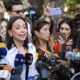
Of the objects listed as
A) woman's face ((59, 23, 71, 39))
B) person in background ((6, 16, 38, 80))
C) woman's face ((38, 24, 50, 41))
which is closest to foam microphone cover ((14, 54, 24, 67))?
person in background ((6, 16, 38, 80))

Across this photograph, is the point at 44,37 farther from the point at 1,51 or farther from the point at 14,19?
the point at 1,51

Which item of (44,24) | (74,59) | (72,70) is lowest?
(72,70)

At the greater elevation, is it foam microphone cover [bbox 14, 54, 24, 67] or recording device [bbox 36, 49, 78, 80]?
foam microphone cover [bbox 14, 54, 24, 67]

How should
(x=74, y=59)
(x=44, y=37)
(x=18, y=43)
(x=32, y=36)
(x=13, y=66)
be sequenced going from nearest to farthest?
1. (x=74, y=59)
2. (x=13, y=66)
3. (x=18, y=43)
4. (x=44, y=37)
5. (x=32, y=36)

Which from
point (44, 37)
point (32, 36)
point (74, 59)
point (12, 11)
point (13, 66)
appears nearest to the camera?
point (74, 59)

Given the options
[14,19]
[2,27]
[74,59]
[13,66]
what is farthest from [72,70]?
[2,27]

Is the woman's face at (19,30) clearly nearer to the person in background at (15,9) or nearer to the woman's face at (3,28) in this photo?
the woman's face at (3,28)

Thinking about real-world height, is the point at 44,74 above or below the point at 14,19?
below

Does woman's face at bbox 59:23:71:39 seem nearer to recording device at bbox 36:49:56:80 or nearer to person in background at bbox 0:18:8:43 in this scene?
recording device at bbox 36:49:56:80

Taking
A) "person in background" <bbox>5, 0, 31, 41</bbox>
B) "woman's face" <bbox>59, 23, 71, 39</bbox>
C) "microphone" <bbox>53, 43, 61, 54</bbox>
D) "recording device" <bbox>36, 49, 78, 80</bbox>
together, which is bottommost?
"recording device" <bbox>36, 49, 78, 80</bbox>

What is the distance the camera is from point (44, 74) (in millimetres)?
1998

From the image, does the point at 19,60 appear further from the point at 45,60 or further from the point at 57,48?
the point at 57,48

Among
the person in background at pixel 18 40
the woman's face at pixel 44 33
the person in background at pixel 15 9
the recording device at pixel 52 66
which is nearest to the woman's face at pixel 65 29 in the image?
the woman's face at pixel 44 33

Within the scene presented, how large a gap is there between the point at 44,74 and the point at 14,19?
961 millimetres
